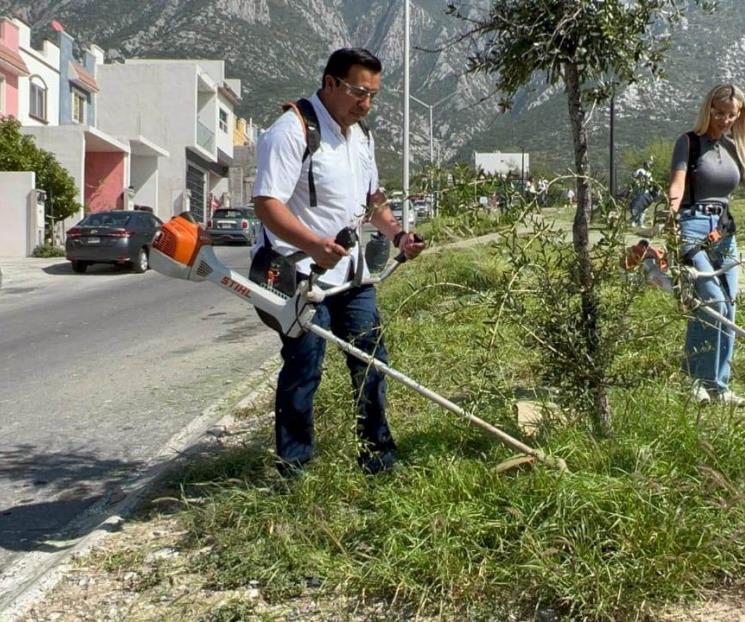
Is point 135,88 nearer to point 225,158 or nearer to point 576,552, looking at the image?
point 225,158

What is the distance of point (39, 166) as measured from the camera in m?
25.3

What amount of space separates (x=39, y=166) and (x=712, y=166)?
23067 mm

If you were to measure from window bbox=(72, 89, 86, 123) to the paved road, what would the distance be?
2355 cm

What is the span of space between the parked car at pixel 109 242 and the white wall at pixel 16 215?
5728 millimetres

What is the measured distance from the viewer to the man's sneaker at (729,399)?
13.3 ft

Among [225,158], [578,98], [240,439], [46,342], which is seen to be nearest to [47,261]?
[46,342]

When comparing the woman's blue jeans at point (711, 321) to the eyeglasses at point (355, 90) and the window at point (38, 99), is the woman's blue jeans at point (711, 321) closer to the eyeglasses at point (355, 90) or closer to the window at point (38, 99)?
the eyeglasses at point (355, 90)

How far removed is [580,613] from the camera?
2.69 metres

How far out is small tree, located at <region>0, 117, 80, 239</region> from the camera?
25.1 metres

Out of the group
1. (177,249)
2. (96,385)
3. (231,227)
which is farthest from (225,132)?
(177,249)

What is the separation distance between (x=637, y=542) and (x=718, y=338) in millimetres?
2248

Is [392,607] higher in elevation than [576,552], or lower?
lower

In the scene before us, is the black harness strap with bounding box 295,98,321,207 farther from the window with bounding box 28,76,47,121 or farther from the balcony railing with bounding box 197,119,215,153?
the balcony railing with bounding box 197,119,215,153

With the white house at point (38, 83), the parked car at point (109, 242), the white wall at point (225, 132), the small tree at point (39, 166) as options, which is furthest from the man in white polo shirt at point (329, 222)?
the white wall at point (225, 132)
